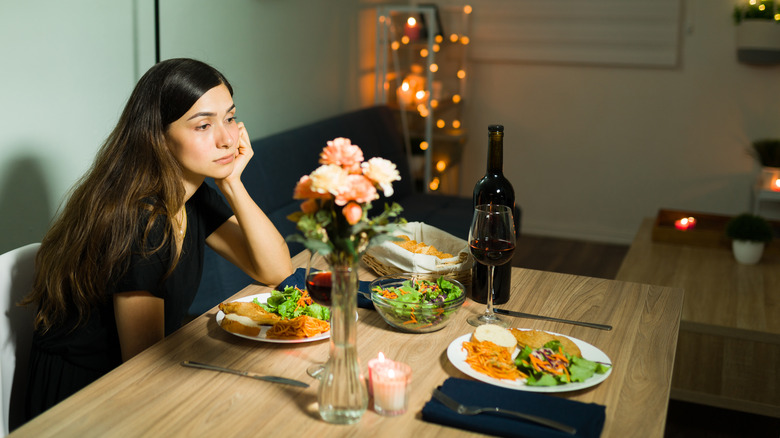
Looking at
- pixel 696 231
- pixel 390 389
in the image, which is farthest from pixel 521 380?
pixel 696 231

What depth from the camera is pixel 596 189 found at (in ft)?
15.4

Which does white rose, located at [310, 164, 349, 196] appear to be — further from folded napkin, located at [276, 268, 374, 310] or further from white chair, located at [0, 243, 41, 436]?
white chair, located at [0, 243, 41, 436]

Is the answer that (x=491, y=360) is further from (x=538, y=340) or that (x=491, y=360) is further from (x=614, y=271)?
(x=614, y=271)

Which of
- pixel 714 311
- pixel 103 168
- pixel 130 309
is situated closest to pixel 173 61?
pixel 103 168

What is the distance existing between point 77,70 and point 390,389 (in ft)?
5.46

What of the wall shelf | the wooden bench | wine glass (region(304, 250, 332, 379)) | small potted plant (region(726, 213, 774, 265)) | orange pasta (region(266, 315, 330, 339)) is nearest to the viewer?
wine glass (region(304, 250, 332, 379))

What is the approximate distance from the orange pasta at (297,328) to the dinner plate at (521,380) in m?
0.24

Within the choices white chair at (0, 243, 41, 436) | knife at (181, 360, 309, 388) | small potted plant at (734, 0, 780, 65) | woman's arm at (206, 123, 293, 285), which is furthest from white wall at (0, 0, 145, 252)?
small potted plant at (734, 0, 780, 65)

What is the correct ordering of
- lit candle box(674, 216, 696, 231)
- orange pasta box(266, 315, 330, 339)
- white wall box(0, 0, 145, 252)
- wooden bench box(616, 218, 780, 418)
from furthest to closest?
lit candle box(674, 216, 696, 231) → wooden bench box(616, 218, 780, 418) → white wall box(0, 0, 145, 252) → orange pasta box(266, 315, 330, 339)

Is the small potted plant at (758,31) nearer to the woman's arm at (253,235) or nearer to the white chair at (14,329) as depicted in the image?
the woman's arm at (253,235)

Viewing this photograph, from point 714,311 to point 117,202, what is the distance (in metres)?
1.98

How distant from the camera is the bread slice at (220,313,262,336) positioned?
4.50 ft

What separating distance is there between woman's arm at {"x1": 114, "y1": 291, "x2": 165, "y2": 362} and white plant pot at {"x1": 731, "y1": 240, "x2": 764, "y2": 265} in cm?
240

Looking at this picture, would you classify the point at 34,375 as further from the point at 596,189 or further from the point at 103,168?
the point at 596,189
